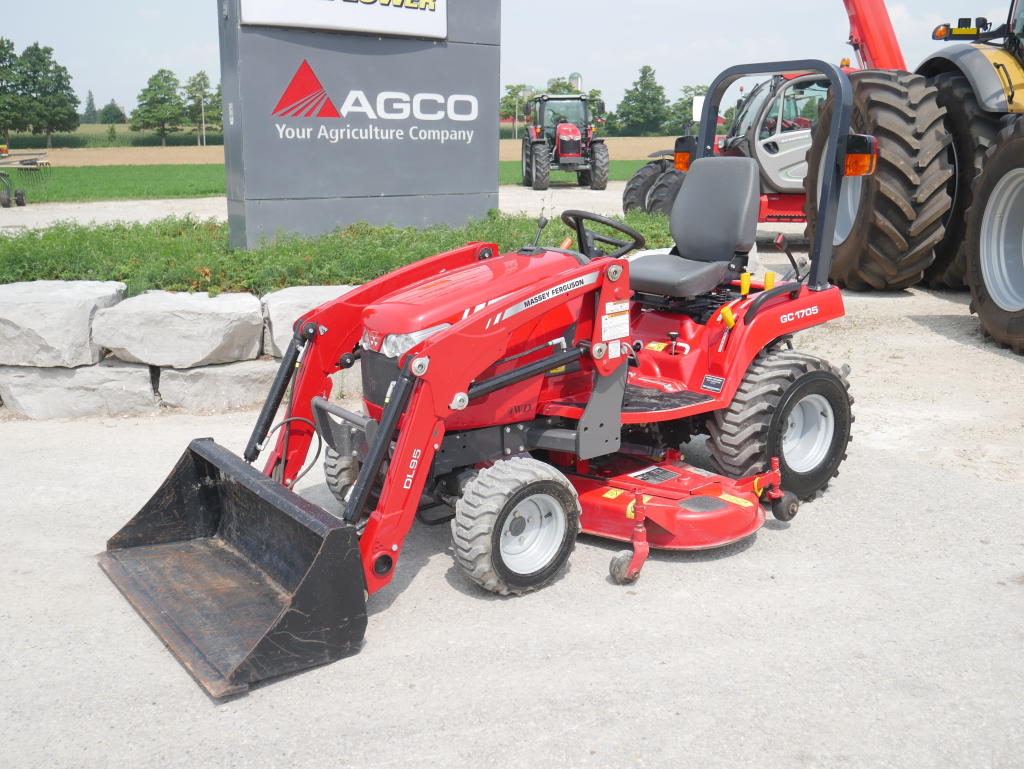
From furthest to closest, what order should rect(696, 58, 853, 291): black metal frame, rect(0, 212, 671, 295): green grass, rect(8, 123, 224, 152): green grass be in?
1. rect(8, 123, 224, 152): green grass
2. rect(0, 212, 671, 295): green grass
3. rect(696, 58, 853, 291): black metal frame

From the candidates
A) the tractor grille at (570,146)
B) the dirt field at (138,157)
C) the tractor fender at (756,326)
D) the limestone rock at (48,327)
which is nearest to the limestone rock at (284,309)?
the limestone rock at (48,327)

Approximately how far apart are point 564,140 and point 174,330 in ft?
65.2

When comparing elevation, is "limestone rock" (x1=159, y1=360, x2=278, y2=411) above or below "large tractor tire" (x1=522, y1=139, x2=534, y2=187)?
below

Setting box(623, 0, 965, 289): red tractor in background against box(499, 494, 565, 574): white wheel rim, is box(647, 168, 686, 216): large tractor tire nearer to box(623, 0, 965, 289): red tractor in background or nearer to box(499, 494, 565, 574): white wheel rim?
box(623, 0, 965, 289): red tractor in background

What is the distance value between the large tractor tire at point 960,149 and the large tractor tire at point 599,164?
15.4 metres

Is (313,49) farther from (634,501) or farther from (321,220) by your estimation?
(634,501)

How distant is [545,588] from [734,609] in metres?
0.78

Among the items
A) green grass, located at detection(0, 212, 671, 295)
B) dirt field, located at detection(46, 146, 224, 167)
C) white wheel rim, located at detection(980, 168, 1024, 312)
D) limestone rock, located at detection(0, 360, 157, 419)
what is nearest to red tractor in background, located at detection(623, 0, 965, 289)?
white wheel rim, located at detection(980, 168, 1024, 312)

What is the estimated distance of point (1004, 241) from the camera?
811cm

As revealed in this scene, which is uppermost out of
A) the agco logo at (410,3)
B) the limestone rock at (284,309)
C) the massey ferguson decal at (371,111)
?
the agco logo at (410,3)

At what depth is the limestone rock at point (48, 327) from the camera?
6.18 meters

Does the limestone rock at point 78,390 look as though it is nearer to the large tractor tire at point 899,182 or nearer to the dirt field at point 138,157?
the large tractor tire at point 899,182

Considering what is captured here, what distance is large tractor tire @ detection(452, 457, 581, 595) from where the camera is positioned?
3.75 m

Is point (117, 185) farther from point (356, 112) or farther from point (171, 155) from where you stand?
point (171, 155)
